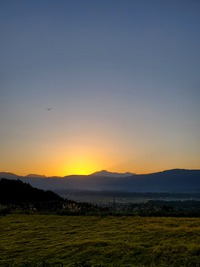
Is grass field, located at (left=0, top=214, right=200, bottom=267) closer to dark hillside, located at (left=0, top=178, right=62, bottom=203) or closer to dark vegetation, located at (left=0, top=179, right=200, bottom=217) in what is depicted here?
dark vegetation, located at (left=0, top=179, right=200, bottom=217)

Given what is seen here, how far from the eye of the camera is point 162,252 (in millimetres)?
19406

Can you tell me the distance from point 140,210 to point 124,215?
268cm

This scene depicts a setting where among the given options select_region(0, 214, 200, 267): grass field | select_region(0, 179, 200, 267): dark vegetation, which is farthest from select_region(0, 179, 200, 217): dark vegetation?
select_region(0, 214, 200, 267): grass field

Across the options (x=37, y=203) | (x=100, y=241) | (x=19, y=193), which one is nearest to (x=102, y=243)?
(x=100, y=241)

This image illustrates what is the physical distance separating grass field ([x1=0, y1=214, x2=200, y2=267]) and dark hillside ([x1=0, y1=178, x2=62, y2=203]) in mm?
31938

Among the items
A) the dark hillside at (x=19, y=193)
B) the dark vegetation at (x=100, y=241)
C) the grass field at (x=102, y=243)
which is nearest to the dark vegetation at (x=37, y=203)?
the dark hillside at (x=19, y=193)

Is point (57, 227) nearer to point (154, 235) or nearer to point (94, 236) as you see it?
point (94, 236)

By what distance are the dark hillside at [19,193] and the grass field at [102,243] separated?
31.9 metres

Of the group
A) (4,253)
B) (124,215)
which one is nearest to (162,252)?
(4,253)

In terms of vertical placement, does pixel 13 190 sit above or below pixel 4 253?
above

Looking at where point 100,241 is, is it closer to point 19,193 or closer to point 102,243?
point 102,243

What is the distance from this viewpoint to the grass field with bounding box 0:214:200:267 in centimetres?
1888

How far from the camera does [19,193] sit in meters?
66.5

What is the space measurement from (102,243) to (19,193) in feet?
152
